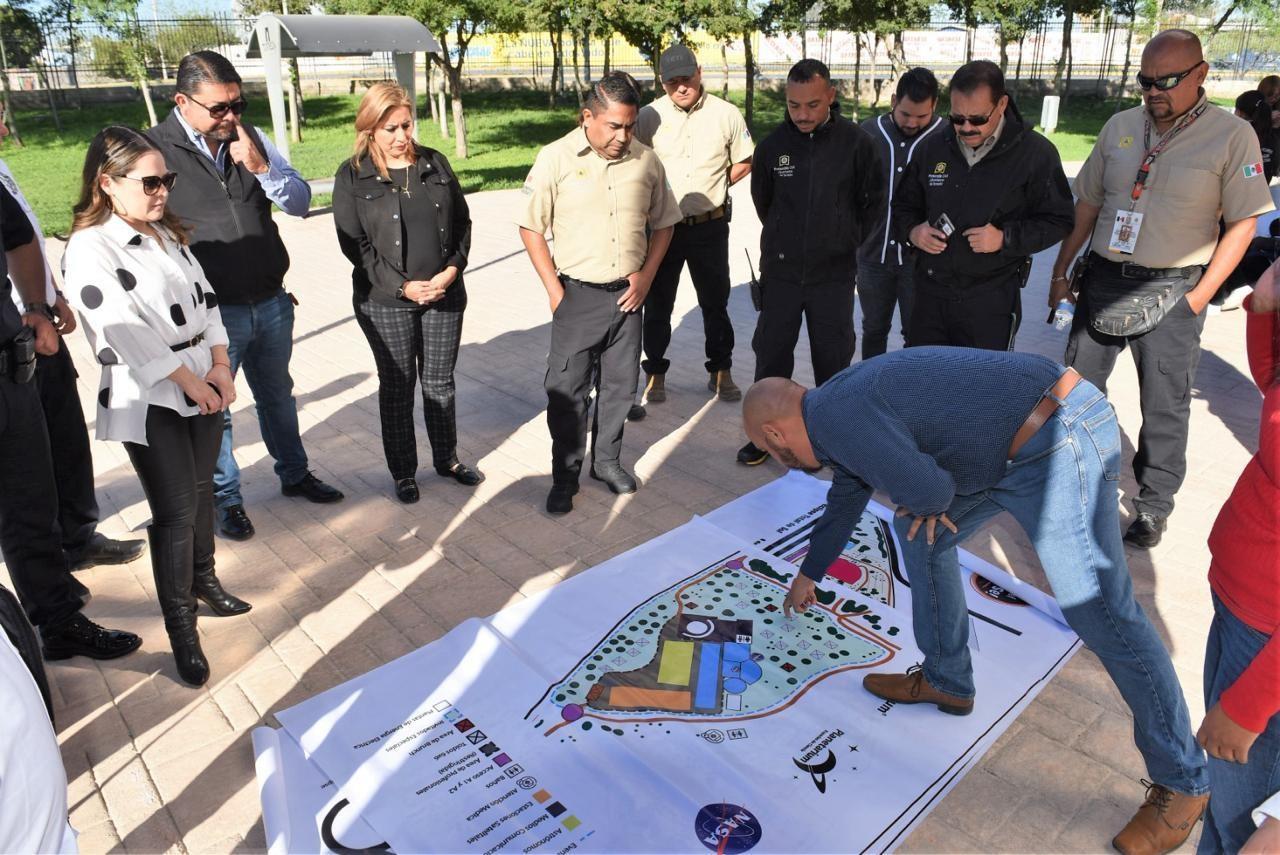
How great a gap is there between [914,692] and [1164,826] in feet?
2.34

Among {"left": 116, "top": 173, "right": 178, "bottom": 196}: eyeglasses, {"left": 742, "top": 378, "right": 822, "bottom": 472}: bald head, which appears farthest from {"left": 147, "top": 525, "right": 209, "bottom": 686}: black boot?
{"left": 742, "top": 378, "right": 822, "bottom": 472}: bald head

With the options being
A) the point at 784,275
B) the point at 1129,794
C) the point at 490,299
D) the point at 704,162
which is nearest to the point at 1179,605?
the point at 1129,794

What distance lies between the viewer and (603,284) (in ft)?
14.0

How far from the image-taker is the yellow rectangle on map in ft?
9.87

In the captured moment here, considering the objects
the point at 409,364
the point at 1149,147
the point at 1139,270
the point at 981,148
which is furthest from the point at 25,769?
the point at 1149,147

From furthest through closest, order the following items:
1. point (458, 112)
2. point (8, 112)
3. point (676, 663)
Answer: point (8, 112) < point (458, 112) < point (676, 663)

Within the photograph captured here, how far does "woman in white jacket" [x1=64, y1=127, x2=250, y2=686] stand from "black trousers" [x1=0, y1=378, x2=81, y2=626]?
14.2 inches

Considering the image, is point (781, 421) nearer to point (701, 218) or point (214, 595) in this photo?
point (214, 595)

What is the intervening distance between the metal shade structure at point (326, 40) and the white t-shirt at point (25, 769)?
11.2 meters

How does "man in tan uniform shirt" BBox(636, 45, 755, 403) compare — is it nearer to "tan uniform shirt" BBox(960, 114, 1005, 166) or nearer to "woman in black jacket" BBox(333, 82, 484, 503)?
"woman in black jacket" BBox(333, 82, 484, 503)

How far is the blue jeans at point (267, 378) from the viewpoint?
390 centimetres

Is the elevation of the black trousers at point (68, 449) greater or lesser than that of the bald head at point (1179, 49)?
lesser

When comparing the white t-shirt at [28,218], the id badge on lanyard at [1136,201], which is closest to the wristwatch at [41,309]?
the white t-shirt at [28,218]

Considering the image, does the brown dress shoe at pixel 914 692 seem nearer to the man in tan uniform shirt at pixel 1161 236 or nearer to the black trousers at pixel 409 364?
the man in tan uniform shirt at pixel 1161 236
